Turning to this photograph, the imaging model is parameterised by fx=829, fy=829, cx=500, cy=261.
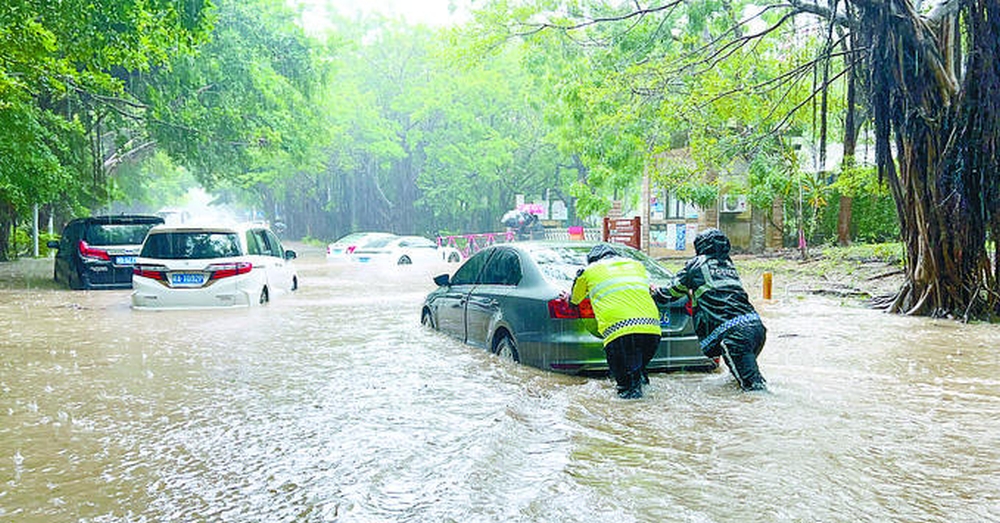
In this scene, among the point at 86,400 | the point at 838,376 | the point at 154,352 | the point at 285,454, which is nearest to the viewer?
the point at 285,454

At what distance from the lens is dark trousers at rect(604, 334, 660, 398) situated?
249 inches


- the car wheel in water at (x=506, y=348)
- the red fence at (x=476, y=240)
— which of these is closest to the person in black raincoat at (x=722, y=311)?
the car wheel in water at (x=506, y=348)

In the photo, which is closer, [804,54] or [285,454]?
[285,454]

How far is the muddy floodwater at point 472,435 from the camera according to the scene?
424cm

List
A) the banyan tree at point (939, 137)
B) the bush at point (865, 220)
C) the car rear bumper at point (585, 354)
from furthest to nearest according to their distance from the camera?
the bush at point (865, 220) < the banyan tree at point (939, 137) < the car rear bumper at point (585, 354)

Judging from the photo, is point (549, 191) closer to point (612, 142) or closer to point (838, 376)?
point (612, 142)

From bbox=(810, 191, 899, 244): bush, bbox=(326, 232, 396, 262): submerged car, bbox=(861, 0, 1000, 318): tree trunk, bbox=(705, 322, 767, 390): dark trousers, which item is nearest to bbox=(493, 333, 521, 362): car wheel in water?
bbox=(705, 322, 767, 390): dark trousers

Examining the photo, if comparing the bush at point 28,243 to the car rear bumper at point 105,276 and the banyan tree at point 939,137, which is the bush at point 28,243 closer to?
the car rear bumper at point 105,276

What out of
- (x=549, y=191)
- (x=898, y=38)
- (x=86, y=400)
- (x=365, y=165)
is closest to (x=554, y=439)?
(x=86, y=400)

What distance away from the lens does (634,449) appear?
5207 mm

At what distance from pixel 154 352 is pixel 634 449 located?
625 centimetres

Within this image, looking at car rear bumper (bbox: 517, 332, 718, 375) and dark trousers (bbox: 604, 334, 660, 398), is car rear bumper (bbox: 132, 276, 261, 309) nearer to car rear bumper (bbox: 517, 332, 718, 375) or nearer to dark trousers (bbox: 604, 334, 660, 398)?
car rear bumper (bbox: 517, 332, 718, 375)

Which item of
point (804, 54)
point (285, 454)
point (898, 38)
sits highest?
Result: point (804, 54)

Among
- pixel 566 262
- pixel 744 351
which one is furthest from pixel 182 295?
pixel 744 351
